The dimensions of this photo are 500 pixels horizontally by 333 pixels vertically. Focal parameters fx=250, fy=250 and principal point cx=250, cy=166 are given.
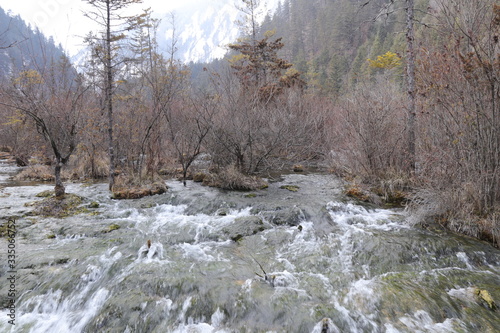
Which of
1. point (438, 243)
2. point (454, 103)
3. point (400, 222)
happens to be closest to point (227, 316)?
point (438, 243)

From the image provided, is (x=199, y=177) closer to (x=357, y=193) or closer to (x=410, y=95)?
(x=357, y=193)

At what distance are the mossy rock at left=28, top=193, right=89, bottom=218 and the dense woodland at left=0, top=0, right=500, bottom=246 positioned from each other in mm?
634

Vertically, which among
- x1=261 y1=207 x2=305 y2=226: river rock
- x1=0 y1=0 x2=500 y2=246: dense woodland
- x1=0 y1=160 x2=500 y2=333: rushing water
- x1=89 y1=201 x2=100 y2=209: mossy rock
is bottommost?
x1=0 y1=160 x2=500 y2=333: rushing water

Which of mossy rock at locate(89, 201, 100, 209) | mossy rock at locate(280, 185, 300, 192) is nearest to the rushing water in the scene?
mossy rock at locate(89, 201, 100, 209)

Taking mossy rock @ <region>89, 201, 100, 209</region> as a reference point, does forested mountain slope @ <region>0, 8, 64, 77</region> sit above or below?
above

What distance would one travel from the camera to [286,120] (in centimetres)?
1242

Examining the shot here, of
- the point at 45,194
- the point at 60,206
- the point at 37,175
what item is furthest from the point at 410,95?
the point at 37,175

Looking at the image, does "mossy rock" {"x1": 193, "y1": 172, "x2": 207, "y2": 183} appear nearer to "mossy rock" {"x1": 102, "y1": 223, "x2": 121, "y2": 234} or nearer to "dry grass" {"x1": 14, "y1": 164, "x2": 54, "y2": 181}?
"mossy rock" {"x1": 102, "y1": 223, "x2": 121, "y2": 234}

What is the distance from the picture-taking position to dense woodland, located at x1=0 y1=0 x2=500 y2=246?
4.83 m

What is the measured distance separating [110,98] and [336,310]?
963cm

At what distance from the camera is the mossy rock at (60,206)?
22.5 feet

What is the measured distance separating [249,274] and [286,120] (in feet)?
30.7

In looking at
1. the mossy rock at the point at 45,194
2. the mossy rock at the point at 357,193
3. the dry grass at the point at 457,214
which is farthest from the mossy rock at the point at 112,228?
the dry grass at the point at 457,214

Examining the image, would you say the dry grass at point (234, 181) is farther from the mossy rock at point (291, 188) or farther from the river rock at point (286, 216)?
the river rock at point (286, 216)
